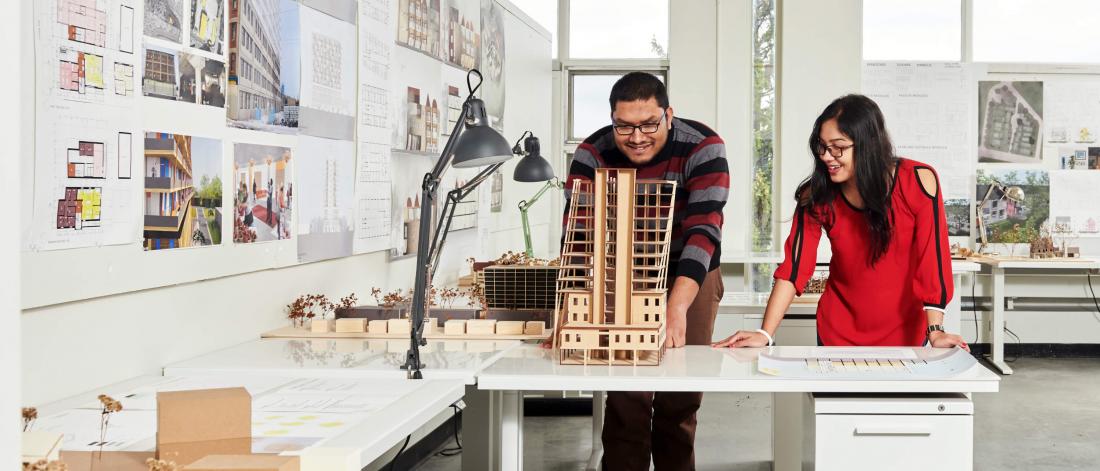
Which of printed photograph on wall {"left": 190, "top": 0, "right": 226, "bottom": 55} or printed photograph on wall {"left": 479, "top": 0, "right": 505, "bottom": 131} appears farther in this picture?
printed photograph on wall {"left": 479, "top": 0, "right": 505, "bottom": 131}

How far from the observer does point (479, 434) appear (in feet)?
11.8

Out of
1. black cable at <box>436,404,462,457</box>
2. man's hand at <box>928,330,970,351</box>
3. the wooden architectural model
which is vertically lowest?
black cable at <box>436,404,462,457</box>

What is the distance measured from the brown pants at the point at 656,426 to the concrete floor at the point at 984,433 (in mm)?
1268

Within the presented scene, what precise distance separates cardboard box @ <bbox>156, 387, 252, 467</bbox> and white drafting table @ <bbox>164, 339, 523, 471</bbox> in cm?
74

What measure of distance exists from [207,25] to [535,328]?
119 centimetres

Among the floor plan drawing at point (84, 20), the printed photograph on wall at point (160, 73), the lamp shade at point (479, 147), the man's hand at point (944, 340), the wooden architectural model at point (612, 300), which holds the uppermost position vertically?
the floor plan drawing at point (84, 20)

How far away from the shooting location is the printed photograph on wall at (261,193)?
269cm

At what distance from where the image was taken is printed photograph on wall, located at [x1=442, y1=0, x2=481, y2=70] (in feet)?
15.5

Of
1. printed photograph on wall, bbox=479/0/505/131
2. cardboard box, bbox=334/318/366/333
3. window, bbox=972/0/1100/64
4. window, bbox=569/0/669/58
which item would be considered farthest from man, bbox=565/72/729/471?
window, bbox=972/0/1100/64

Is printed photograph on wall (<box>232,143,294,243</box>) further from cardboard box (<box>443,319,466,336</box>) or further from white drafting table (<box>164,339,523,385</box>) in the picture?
cardboard box (<box>443,319,466,336</box>)

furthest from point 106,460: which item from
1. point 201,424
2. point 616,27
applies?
point 616,27

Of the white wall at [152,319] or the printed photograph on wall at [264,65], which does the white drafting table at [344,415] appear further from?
the printed photograph on wall at [264,65]

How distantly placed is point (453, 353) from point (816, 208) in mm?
999

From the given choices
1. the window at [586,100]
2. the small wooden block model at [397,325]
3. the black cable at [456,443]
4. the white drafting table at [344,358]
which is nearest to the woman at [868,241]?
the white drafting table at [344,358]
